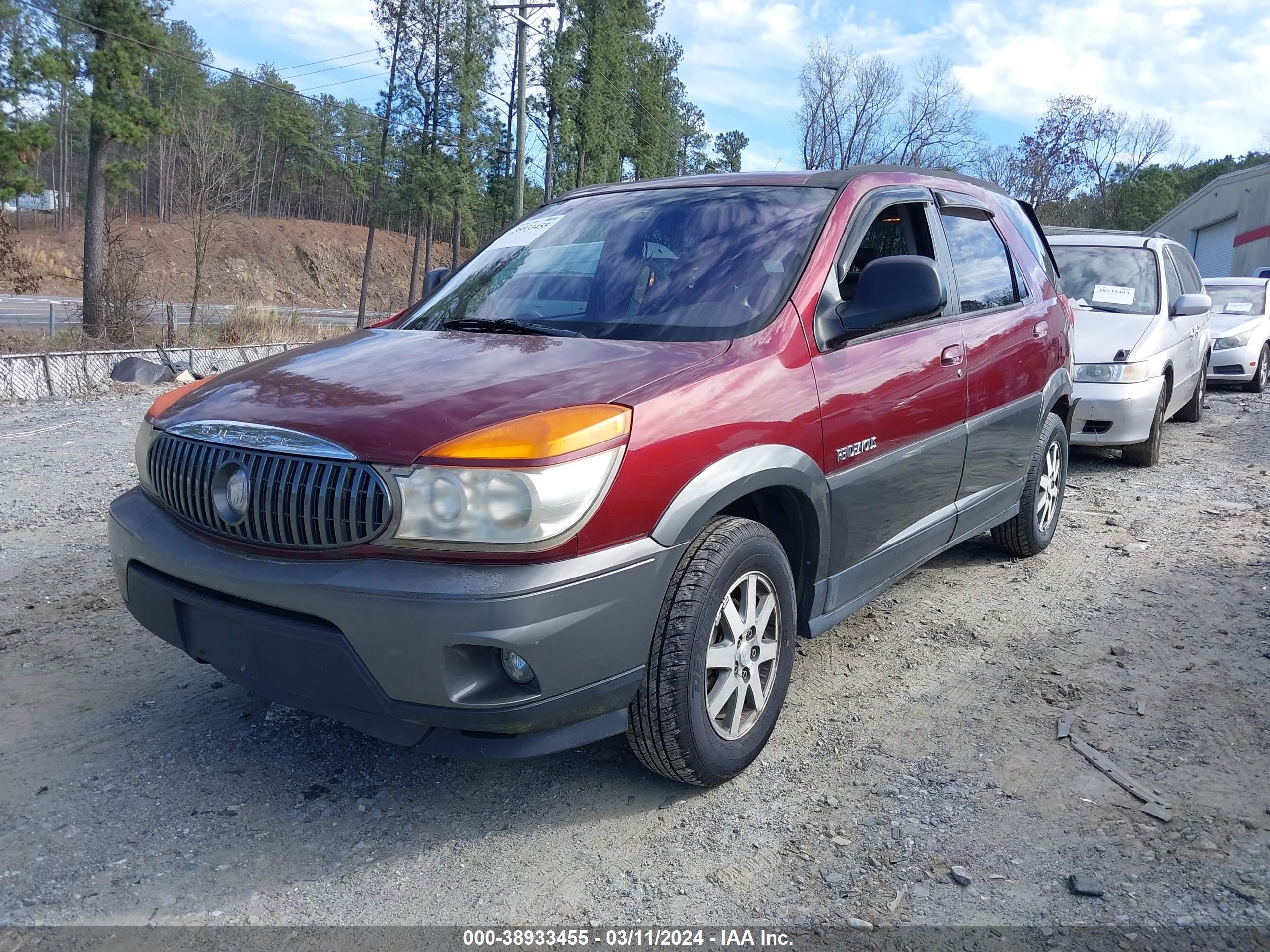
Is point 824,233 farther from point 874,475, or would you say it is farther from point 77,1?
point 77,1

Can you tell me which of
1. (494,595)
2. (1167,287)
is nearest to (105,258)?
(1167,287)

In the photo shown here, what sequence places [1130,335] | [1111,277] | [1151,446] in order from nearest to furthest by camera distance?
[1130,335] < [1151,446] < [1111,277]

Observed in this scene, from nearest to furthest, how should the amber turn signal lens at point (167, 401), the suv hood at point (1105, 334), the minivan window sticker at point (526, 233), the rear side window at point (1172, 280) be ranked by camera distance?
the amber turn signal lens at point (167, 401), the minivan window sticker at point (526, 233), the suv hood at point (1105, 334), the rear side window at point (1172, 280)

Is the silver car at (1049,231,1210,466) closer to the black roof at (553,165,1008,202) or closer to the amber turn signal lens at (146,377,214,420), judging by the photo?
the black roof at (553,165,1008,202)

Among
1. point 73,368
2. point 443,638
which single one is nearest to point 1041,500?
point 443,638

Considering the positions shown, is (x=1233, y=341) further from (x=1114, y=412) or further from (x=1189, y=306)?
(x=1114, y=412)

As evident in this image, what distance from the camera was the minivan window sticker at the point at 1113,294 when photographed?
27.0 feet

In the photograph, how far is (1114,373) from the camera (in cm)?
735

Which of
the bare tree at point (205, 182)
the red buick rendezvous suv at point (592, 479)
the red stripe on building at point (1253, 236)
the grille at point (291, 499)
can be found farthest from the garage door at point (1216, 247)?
the grille at point (291, 499)

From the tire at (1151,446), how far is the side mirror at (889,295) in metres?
5.36

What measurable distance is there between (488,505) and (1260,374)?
14.2 meters

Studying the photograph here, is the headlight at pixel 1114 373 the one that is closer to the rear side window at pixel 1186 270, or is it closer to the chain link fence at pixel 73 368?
the rear side window at pixel 1186 270

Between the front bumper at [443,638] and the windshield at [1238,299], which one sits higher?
the windshield at [1238,299]

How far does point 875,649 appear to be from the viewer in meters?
4.09
